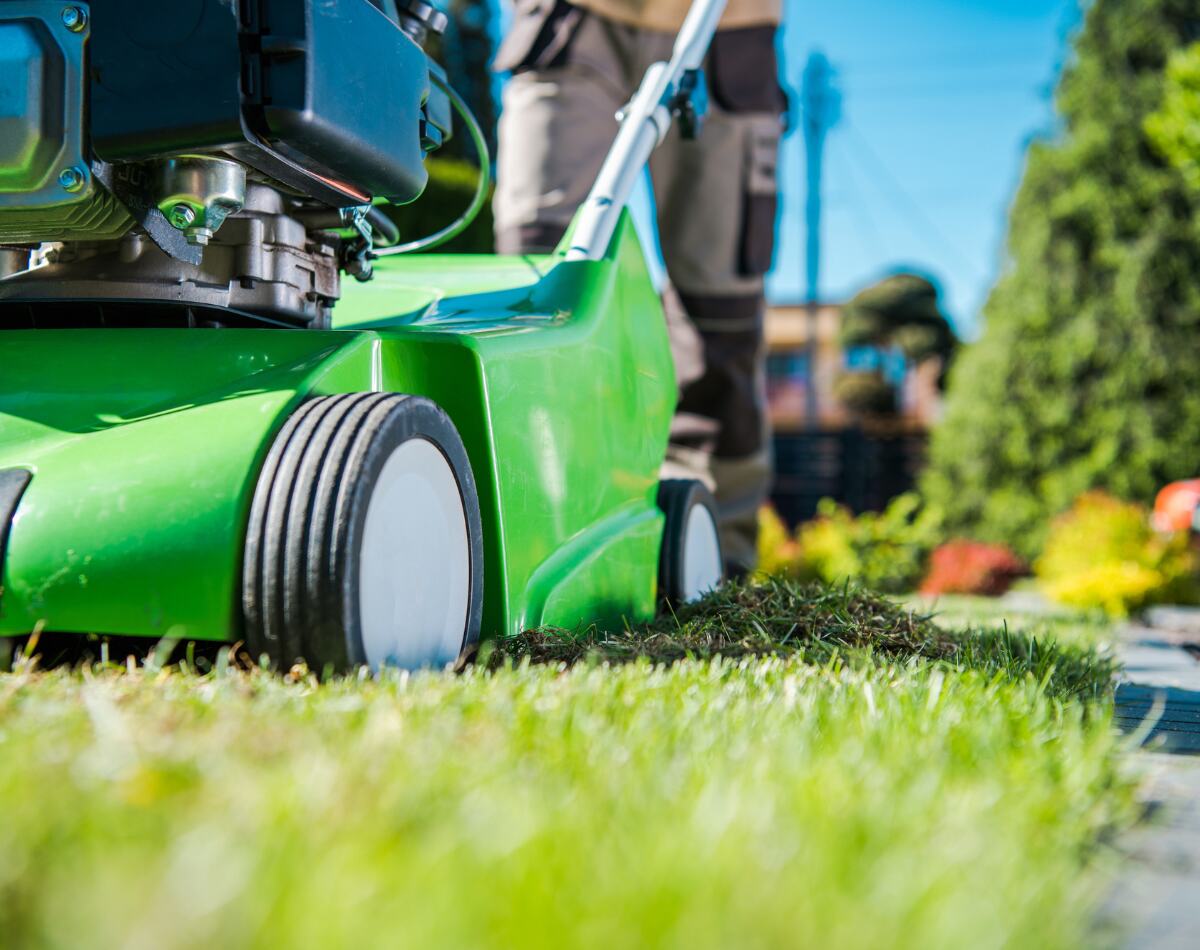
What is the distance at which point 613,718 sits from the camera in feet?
3.71

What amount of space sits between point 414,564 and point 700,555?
1079mm

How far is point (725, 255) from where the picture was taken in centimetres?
298

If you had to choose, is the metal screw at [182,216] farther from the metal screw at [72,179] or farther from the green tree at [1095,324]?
the green tree at [1095,324]

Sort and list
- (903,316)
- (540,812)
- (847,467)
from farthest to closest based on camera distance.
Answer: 1. (903,316)
2. (847,467)
3. (540,812)

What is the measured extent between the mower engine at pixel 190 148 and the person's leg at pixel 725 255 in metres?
1.36

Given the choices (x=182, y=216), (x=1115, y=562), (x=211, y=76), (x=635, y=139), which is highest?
(x=635, y=139)

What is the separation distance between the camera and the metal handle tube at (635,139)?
2.13 meters

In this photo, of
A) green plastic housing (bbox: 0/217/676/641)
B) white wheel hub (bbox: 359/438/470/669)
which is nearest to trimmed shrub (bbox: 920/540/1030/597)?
green plastic housing (bbox: 0/217/676/641)

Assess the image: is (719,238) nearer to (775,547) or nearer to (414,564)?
(414,564)

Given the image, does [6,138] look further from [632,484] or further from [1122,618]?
[1122,618]

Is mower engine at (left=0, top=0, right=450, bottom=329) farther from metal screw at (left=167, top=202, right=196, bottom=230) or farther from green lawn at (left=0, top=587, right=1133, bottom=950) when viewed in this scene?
green lawn at (left=0, top=587, right=1133, bottom=950)

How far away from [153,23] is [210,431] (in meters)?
0.45

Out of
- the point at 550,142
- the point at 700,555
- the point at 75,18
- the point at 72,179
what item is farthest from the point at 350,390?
the point at 550,142

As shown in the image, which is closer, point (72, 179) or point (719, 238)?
point (72, 179)
